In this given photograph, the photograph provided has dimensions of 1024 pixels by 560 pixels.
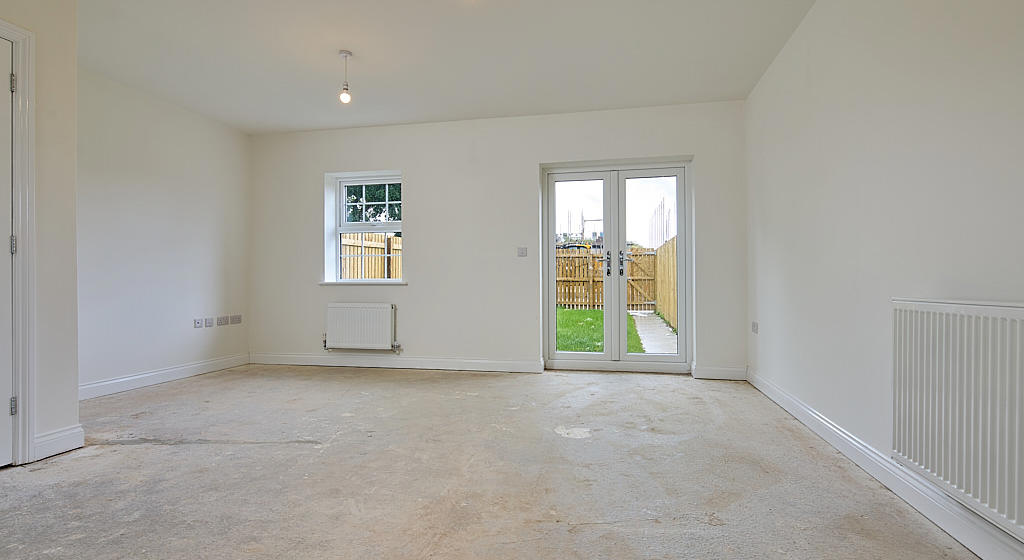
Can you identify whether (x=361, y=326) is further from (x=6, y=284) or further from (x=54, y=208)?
(x=6, y=284)

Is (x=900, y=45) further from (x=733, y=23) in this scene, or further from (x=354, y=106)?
(x=354, y=106)

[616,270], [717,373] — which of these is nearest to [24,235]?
[616,270]

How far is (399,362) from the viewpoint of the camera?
210 inches

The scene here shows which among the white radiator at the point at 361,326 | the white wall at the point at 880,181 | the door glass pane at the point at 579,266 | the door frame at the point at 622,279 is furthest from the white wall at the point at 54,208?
the white wall at the point at 880,181

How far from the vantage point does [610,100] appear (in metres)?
4.67

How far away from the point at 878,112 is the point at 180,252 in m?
5.36

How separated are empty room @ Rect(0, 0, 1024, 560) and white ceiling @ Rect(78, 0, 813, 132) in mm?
33

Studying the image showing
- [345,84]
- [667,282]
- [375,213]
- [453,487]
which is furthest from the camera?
[375,213]

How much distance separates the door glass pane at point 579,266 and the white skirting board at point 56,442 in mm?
3748

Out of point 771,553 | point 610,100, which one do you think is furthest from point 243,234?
point 771,553

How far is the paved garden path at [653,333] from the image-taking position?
5.06 metres

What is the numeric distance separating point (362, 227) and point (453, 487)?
4012 millimetres

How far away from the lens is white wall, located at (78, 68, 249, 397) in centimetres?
400

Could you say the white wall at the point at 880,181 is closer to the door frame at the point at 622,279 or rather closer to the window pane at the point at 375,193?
the door frame at the point at 622,279
